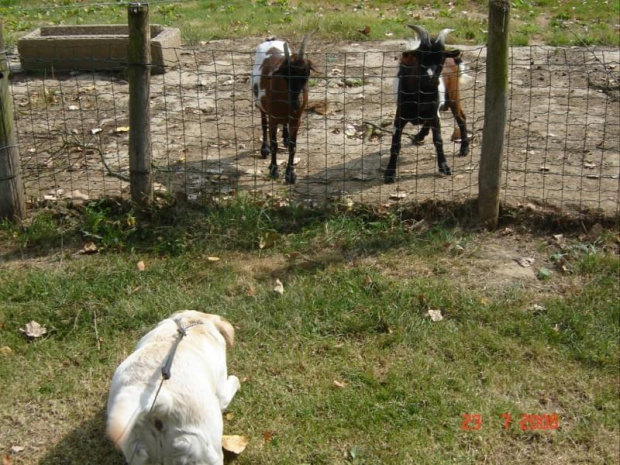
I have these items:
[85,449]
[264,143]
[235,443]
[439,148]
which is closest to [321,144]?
[264,143]

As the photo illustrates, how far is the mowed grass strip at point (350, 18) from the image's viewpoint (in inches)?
466

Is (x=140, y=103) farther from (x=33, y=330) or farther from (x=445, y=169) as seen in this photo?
(x=445, y=169)

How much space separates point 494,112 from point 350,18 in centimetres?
749

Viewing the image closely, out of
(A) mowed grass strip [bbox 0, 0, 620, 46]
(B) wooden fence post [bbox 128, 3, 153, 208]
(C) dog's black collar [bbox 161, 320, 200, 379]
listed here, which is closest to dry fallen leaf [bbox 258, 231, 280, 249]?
(B) wooden fence post [bbox 128, 3, 153, 208]

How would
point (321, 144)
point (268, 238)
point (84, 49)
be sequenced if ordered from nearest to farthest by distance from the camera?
point (268, 238) → point (321, 144) → point (84, 49)

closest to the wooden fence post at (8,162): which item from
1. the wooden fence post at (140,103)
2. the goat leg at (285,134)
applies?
the wooden fence post at (140,103)

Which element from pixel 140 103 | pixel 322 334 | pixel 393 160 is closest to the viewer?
pixel 322 334

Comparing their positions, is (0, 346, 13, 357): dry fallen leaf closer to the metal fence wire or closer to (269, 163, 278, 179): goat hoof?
the metal fence wire

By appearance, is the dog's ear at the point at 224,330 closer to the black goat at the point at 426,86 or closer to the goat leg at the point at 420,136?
the black goat at the point at 426,86

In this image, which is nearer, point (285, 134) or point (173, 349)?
point (173, 349)

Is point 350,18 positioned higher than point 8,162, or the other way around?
point 350,18
